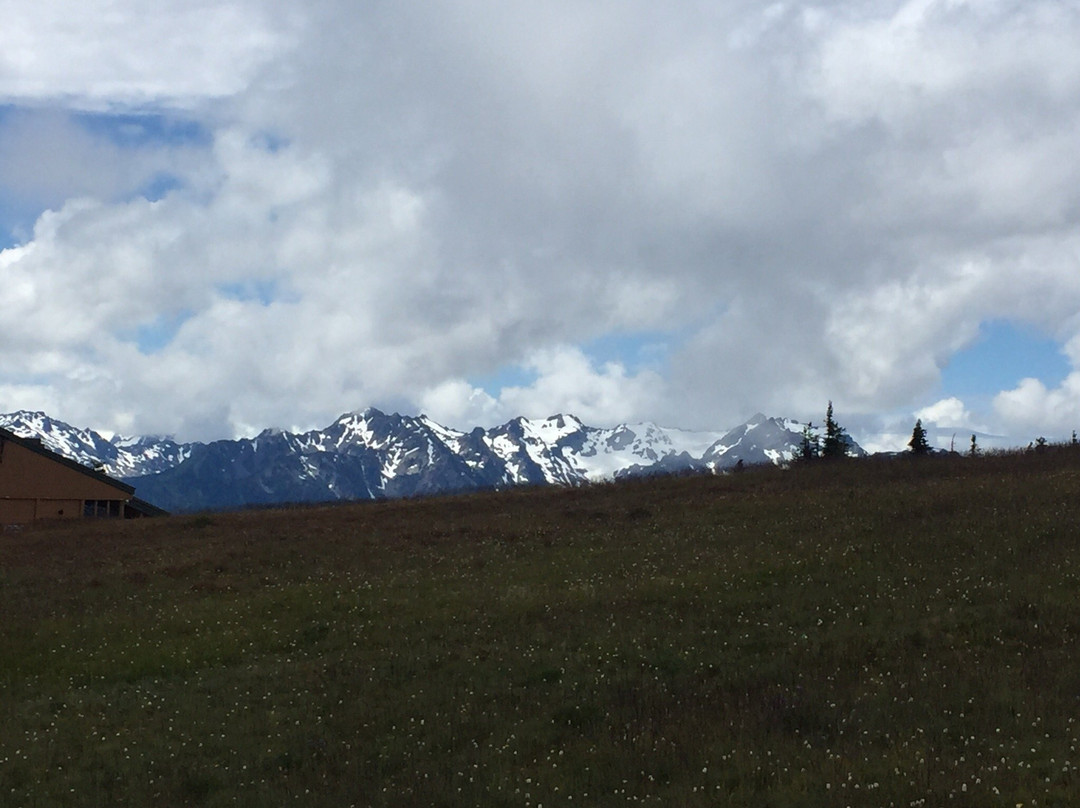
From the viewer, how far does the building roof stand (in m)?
69.0

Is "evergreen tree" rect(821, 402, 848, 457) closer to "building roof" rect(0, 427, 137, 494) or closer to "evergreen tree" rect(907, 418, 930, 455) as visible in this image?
"evergreen tree" rect(907, 418, 930, 455)

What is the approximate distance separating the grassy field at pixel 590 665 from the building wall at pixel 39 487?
119ft

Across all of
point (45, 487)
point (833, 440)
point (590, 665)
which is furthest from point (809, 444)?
point (590, 665)

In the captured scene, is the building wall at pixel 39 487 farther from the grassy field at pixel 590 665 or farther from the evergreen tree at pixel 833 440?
the evergreen tree at pixel 833 440

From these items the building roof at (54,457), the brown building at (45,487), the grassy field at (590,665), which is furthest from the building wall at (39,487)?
the grassy field at (590,665)

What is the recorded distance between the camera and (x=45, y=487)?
70.2 meters

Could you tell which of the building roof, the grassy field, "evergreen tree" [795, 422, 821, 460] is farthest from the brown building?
"evergreen tree" [795, 422, 821, 460]

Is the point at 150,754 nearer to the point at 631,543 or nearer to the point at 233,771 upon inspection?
the point at 233,771

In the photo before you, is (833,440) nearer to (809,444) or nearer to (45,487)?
(809,444)

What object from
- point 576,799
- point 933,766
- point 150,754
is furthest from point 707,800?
point 150,754

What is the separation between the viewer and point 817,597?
22.6 meters

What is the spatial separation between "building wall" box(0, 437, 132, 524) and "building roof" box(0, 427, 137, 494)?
0.57 ft

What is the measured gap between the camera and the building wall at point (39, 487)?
68688mm

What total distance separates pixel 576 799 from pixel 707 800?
1771mm
